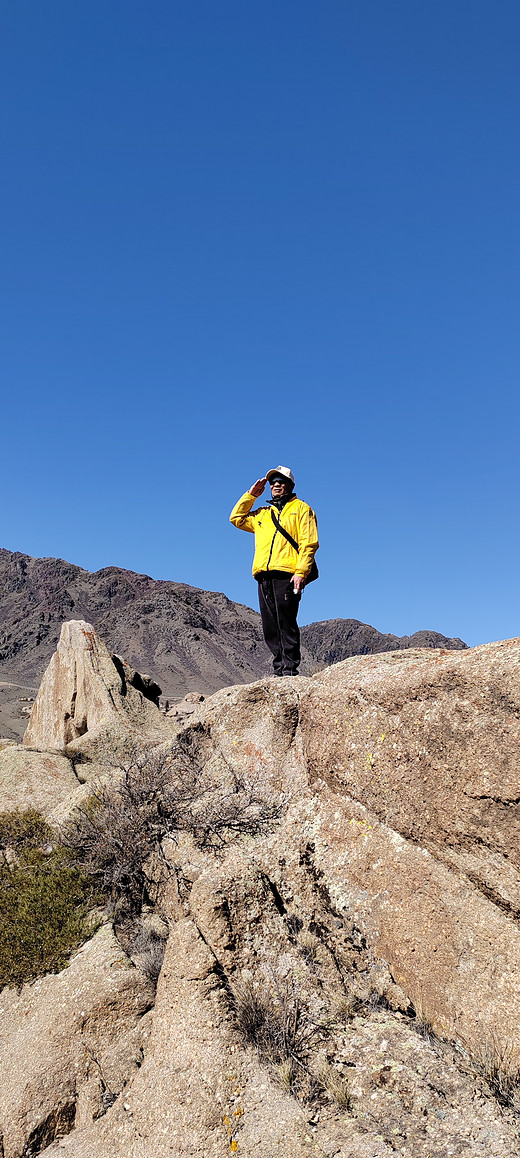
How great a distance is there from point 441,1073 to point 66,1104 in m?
1.97

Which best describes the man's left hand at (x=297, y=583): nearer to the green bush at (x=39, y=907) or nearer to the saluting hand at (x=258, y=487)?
the saluting hand at (x=258, y=487)

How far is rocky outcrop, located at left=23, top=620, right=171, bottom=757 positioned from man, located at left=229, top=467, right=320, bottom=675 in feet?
11.7

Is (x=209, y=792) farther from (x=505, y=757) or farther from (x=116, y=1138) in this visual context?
(x=505, y=757)

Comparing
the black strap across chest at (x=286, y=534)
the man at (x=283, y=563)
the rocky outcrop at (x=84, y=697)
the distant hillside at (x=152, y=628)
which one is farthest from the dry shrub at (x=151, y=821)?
the distant hillside at (x=152, y=628)

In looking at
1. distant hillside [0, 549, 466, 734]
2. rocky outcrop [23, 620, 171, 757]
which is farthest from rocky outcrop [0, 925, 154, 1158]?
distant hillside [0, 549, 466, 734]

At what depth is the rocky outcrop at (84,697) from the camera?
33.8ft

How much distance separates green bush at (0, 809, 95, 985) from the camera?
412cm

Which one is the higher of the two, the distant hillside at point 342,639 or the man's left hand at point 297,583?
the distant hillside at point 342,639

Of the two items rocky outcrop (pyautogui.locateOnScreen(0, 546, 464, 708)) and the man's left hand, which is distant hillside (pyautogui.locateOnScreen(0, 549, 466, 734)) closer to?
rocky outcrop (pyautogui.locateOnScreen(0, 546, 464, 708))

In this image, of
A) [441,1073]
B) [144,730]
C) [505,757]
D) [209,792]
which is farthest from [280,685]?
[144,730]

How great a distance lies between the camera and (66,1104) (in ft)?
11.1

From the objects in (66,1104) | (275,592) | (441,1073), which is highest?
(275,592)

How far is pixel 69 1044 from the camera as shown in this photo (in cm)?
358

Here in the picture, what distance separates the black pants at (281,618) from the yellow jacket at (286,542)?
0.11m
